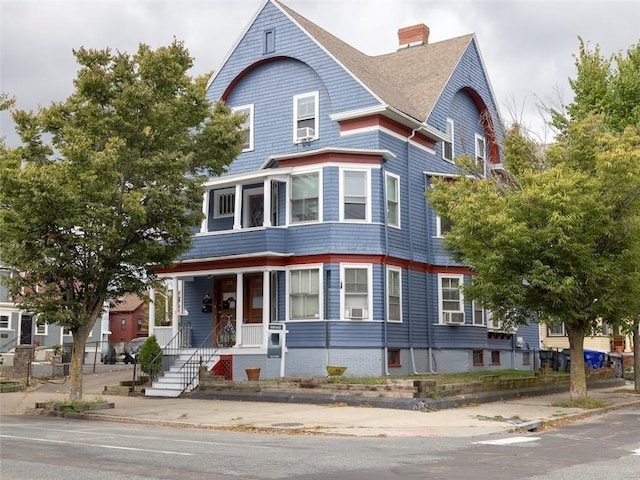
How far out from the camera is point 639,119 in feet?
89.7

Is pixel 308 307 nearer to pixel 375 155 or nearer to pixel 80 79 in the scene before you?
pixel 375 155

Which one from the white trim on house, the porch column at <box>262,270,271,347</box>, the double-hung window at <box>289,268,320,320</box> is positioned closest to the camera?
the porch column at <box>262,270,271,347</box>

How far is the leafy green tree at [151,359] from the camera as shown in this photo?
25.7 m

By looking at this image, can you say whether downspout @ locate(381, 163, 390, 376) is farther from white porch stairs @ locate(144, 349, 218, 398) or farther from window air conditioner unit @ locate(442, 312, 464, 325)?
white porch stairs @ locate(144, 349, 218, 398)

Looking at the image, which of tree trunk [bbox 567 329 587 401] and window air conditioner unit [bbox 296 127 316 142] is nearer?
tree trunk [bbox 567 329 587 401]

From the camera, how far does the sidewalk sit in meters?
15.8

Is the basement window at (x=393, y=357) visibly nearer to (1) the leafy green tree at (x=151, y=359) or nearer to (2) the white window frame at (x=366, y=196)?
(2) the white window frame at (x=366, y=196)

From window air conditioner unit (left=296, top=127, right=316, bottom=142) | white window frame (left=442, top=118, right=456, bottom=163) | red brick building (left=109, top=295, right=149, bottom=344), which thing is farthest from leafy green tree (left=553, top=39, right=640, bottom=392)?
red brick building (left=109, top=295, right=149, bottom=344)

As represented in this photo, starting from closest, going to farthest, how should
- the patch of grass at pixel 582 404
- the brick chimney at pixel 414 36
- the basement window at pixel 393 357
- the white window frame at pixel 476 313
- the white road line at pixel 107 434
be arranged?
the white road line at pixel 107 434 → the patch of grass at pixel 582 404 → the basement window at pixel 393 357 → the white window frame at pixel 476 313 → the brick chimney at pixel 414 36

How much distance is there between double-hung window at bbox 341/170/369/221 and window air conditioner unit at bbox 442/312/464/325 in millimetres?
5360

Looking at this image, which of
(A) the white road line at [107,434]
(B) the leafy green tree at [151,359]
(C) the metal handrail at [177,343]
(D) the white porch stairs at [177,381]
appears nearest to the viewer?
(A) the white road line at [107,434]

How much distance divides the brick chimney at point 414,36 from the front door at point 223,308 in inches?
600

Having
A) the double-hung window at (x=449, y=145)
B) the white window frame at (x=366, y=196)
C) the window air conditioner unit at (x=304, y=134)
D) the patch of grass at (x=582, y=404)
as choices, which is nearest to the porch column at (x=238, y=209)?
the window air conditioner unit at (x=304, y=134)

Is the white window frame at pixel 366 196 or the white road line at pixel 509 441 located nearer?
the white road line at pixel 509 441
